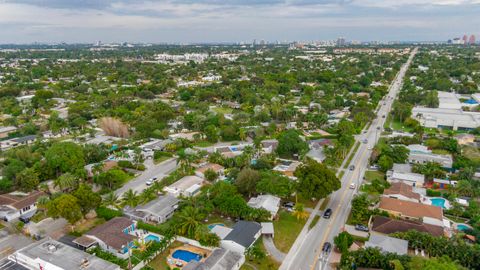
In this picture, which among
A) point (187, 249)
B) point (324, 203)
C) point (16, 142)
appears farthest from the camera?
point (16, 142)

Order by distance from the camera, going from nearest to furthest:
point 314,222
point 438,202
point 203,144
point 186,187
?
point 314,222 → point 438,202 → point 186,187 → point 203,144

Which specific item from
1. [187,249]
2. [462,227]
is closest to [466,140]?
[462,227]

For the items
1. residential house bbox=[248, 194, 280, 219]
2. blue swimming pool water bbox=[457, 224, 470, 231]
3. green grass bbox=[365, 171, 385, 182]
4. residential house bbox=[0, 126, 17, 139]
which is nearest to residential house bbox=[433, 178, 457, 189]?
green grass bbox=[365, 171, 385, 182]

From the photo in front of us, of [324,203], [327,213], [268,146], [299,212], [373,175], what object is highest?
[268,146]

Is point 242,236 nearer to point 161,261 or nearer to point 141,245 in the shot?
point 161,261

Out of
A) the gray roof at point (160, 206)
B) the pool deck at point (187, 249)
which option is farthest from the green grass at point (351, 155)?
the pool deck at point (187, 249)

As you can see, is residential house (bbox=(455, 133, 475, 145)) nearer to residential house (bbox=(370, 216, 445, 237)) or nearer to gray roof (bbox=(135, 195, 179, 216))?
residential house (bbox=(370, 216, 445, 237))
